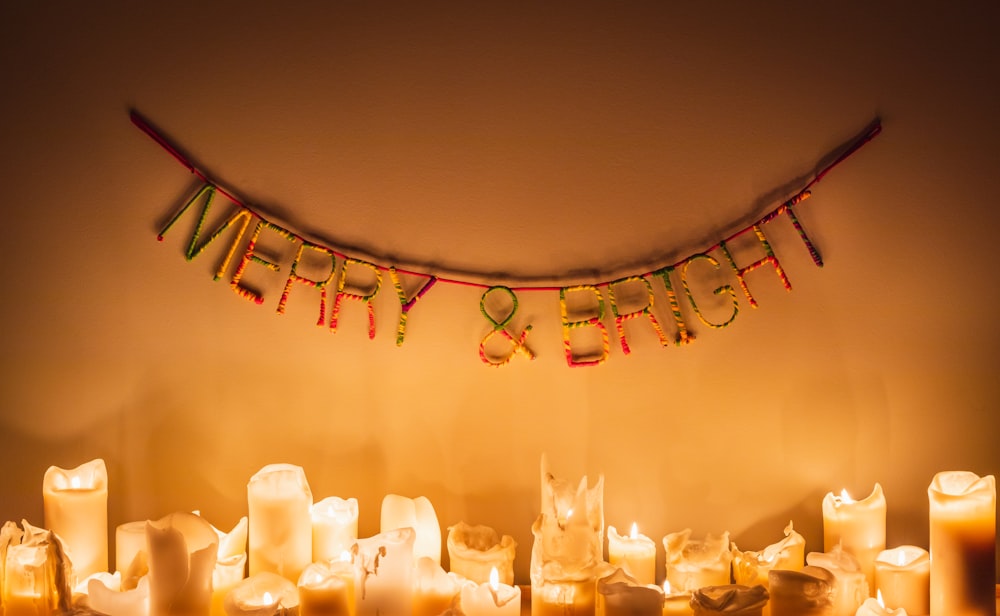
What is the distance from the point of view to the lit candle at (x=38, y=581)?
1.36 meters

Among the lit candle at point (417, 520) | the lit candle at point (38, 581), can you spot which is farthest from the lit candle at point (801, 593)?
the lit candle at point (38, 581)

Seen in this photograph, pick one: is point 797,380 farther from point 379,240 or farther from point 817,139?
point 379,240

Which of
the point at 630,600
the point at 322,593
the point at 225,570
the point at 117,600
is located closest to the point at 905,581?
the point at 630,600

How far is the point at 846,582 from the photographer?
4.61 feet

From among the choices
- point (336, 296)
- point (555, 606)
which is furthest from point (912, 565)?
point (336, 296)

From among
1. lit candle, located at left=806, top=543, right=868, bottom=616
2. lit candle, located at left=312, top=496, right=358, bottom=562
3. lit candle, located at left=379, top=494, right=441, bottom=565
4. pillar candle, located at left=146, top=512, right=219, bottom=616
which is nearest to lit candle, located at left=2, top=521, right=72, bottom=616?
pillar candle, located at left=146, top=512, right=219, bottom=616

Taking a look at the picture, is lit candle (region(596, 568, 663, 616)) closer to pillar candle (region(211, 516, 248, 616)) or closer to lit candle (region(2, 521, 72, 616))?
pillar candle (region(211, 516, 248, 616))

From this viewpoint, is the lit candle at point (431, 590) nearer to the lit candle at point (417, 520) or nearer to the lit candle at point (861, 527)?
the lit candle at point (417, 520)

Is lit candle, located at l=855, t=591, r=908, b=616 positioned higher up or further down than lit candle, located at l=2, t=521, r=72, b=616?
further down

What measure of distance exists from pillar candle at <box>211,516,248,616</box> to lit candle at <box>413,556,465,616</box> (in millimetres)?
283

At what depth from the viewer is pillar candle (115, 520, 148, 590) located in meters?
1.43

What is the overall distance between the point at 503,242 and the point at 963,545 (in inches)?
33.7

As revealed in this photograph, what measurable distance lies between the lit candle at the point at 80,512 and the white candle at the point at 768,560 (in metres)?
1.04

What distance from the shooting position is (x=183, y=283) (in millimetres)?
1581
